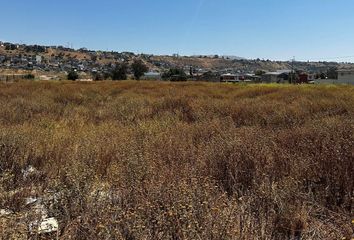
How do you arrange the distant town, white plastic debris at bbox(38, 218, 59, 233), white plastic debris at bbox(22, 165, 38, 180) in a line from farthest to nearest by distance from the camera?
the distant town → white plastic debris at bbox(22, 165, 38, 180) → white plastic debris at bbox(38, 218, 59, 233)

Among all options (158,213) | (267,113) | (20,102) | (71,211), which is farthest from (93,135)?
(20,102)

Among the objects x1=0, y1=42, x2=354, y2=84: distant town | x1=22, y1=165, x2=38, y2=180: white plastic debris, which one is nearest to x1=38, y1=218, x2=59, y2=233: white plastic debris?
x1=22, y1=165, x2=38, y2=180: white plastic debris

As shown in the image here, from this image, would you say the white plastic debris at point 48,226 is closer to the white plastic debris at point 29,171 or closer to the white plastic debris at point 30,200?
the white plastic debris at point 30,200

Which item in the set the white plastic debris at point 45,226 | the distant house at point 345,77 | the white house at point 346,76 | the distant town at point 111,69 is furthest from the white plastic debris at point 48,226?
the white house at point 346,76

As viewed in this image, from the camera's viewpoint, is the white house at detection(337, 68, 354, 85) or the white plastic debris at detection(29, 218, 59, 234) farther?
the white house at detection(337, 68, 354, 85)

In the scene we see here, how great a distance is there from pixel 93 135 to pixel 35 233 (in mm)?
4845

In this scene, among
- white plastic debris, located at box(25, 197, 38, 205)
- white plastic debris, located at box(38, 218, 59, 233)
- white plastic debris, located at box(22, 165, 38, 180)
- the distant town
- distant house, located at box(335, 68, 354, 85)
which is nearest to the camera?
white plastic debris, located at box(38, 218, 59, 233)

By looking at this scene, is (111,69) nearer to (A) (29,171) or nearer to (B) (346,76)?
(B) (346,76)

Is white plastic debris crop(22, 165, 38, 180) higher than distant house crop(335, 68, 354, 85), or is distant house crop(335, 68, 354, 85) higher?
white plastic debris crop(22, 165, 38, 180)

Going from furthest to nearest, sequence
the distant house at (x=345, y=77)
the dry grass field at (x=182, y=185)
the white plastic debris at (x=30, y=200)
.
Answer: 1. the distant house at (x=345, y=77)
2. the white plastic debris at (x=30, y=200)
3. the dry grass field at (x=182, y=185)

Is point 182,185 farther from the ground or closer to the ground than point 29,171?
farther from the ground

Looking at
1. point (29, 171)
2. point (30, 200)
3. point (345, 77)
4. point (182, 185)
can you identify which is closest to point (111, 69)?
point (345, 77)

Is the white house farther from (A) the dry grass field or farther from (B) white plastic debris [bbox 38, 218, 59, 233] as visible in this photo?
(B) white plastic debris [bbox 38, 218, 59, 233]

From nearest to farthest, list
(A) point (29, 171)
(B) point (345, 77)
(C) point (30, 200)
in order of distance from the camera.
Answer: (C) point (30, 200) → (A) point (29, 171) → (B) point (345, 77)
